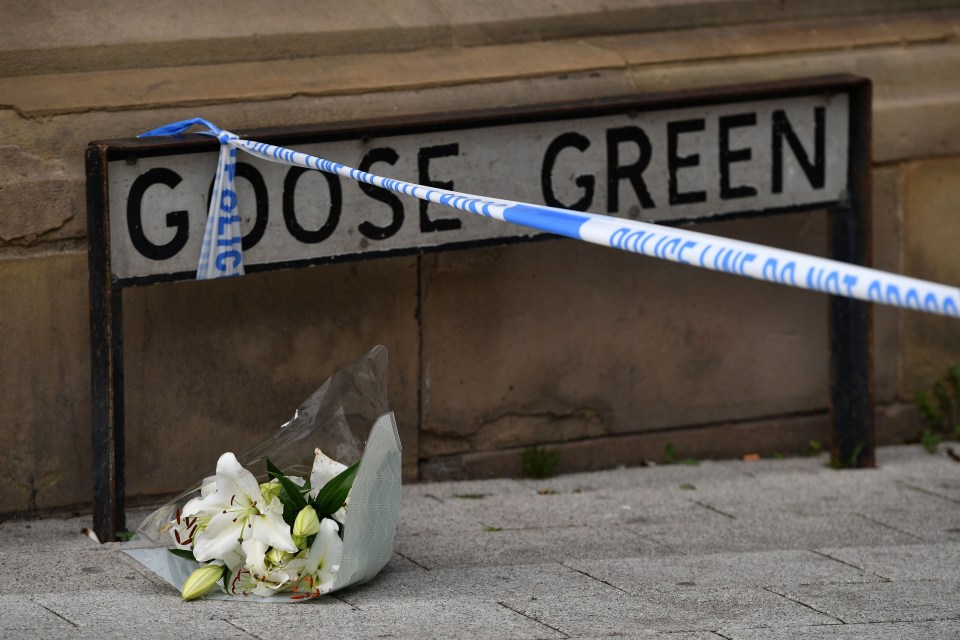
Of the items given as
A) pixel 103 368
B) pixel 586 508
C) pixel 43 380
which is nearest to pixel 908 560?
pixel 586 508

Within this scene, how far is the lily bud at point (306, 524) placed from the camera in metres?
3.70

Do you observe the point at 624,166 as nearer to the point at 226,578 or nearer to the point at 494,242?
the point at 494,242

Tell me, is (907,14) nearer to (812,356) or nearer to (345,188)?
(812,356)

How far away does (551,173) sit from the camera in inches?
187

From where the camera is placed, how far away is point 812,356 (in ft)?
18.8

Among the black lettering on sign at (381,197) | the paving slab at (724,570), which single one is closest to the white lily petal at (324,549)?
the paving slab at (724,570)

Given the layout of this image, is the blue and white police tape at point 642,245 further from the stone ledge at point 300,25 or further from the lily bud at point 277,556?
the lily bud at point 277,556

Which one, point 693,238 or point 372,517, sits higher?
point 693,238

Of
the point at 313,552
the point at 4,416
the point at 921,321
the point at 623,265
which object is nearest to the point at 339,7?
the point at 623,265

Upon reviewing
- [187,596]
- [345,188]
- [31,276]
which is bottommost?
[187,596]

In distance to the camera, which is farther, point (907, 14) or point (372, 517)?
point (907, 14)

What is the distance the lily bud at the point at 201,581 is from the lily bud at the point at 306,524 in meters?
0.25

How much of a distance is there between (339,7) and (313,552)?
211cm

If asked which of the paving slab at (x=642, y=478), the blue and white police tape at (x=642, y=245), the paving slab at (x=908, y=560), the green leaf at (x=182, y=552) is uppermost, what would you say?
the blue and white police tape at (x=642, y=245)
